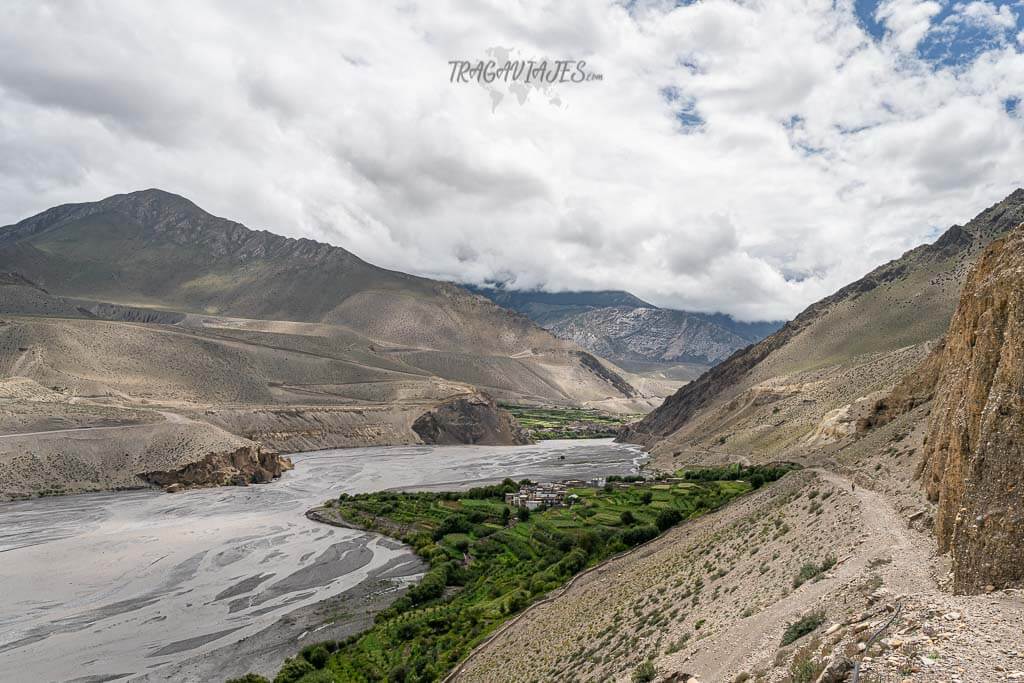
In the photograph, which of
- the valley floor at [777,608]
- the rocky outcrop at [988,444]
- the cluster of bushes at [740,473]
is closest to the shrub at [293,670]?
the valley floor at [777,608]

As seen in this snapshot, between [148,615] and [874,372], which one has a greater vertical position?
[874,372]

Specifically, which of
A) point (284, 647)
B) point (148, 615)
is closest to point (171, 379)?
point (148, 615)

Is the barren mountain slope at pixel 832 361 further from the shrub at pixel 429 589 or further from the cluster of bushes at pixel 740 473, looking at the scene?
the shrub at pixel 429 589

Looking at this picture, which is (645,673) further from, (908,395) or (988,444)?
(908,395)

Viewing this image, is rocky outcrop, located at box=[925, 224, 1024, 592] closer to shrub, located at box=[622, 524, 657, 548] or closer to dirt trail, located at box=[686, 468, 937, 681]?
dirt trail, located at box=[686, 468, 937, 681]

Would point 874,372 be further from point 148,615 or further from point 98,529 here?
point 98,529

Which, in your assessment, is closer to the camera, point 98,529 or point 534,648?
point 534,648
